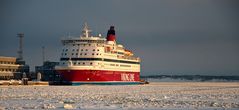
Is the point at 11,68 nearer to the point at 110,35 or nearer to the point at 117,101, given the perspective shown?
the point at 110,35

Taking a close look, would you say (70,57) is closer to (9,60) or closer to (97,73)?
(97,73)

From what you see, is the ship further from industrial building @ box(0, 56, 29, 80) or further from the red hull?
industrial building @ box(0, 56, 29, 80)

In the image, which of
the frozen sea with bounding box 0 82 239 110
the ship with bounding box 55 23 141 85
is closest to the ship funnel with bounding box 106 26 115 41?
the ship with bounding box 55 23 141 85

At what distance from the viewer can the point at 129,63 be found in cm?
7700

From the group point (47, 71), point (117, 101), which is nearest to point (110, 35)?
point (47, 71)

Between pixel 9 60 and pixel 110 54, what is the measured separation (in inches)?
711

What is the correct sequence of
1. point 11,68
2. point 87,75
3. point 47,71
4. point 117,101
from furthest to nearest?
1. point 47,71
2. point 11,68
3. point 87,75
4. point 117,101

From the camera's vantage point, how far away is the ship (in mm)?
62750

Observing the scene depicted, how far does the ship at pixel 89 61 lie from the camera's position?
6275 centimetres

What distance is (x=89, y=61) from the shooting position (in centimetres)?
6431

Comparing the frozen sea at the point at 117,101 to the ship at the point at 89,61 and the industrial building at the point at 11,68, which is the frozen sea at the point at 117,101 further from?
the industrial building at the point at 11,68

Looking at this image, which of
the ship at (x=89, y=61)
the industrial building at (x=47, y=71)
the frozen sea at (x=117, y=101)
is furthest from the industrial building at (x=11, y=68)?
the frozen sea at (x=117, y=101)

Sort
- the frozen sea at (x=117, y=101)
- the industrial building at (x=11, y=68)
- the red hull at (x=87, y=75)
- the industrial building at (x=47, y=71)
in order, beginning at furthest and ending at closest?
the industrial building at (x=47, y=71) → the industrial building at (x=11, y=68) → the red hull at (x=87, y=75) → the frozen sea at (x=117, y=101)

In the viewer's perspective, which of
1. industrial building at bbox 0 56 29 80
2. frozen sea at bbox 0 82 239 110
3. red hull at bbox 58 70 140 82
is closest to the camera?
frozen sea at bbox 0 82 239 110
